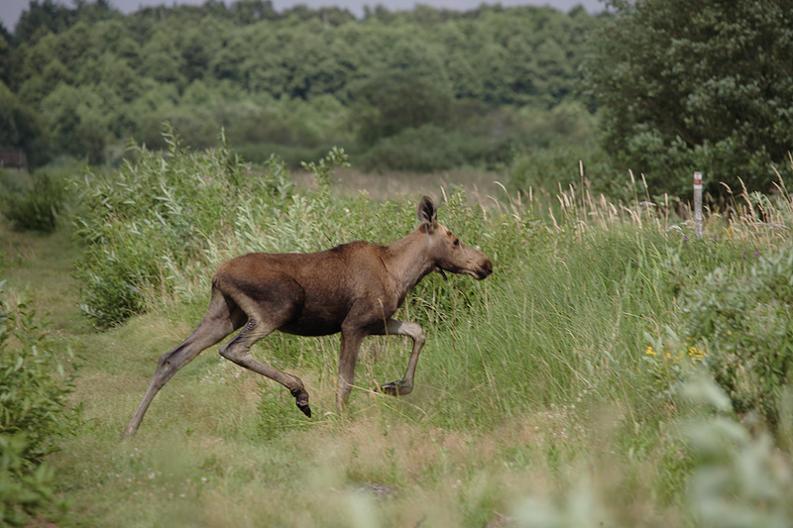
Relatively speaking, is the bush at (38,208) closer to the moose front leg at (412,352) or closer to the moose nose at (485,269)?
the moose nose at (485,269)

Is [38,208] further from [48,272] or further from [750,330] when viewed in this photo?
[750,330]

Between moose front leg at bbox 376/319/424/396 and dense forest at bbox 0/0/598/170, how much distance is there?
174 feet

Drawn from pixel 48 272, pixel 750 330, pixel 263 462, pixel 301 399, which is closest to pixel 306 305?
pixel 301 399

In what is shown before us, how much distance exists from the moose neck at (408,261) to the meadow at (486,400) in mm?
701

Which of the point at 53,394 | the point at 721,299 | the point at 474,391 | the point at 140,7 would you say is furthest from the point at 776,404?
the point at 140,7

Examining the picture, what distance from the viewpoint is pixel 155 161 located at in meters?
19.0

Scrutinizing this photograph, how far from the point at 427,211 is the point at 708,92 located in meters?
12.9

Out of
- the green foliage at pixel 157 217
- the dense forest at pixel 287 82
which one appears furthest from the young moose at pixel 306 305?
the dense forest at pixel 287 82

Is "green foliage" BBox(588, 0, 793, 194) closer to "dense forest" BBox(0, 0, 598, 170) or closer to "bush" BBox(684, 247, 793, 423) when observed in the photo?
"bush" BBox(684, 247, 793, 423)

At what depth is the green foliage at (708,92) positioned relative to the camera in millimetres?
21219

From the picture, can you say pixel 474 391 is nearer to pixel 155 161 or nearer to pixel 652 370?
pixel 652 370

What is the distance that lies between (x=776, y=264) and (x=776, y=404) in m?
1.15

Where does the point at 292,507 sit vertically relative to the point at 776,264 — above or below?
below

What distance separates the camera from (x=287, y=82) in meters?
117
